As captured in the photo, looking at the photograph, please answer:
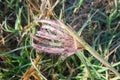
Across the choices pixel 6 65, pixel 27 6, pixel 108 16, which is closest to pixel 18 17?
pixel 27 6

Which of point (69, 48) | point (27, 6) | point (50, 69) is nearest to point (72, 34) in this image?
point (69, 48)

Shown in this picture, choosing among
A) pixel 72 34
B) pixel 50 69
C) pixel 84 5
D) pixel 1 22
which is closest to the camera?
pixel 72 34

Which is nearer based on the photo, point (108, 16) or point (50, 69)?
point (50, 69)

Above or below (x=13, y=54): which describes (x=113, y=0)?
above

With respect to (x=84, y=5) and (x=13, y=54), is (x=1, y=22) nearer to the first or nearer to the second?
(x=13, y=54)

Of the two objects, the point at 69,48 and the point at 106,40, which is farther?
the point at 106,40

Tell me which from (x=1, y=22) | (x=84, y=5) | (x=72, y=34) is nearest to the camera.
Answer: (x=72, y=34)

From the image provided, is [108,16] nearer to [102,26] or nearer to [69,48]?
[102,26]

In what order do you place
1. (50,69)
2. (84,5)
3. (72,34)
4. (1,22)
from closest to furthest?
(72,34), (50,69), (1,22), (84,5)

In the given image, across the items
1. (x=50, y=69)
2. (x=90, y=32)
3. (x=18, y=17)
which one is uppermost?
(x=18, y=17)
